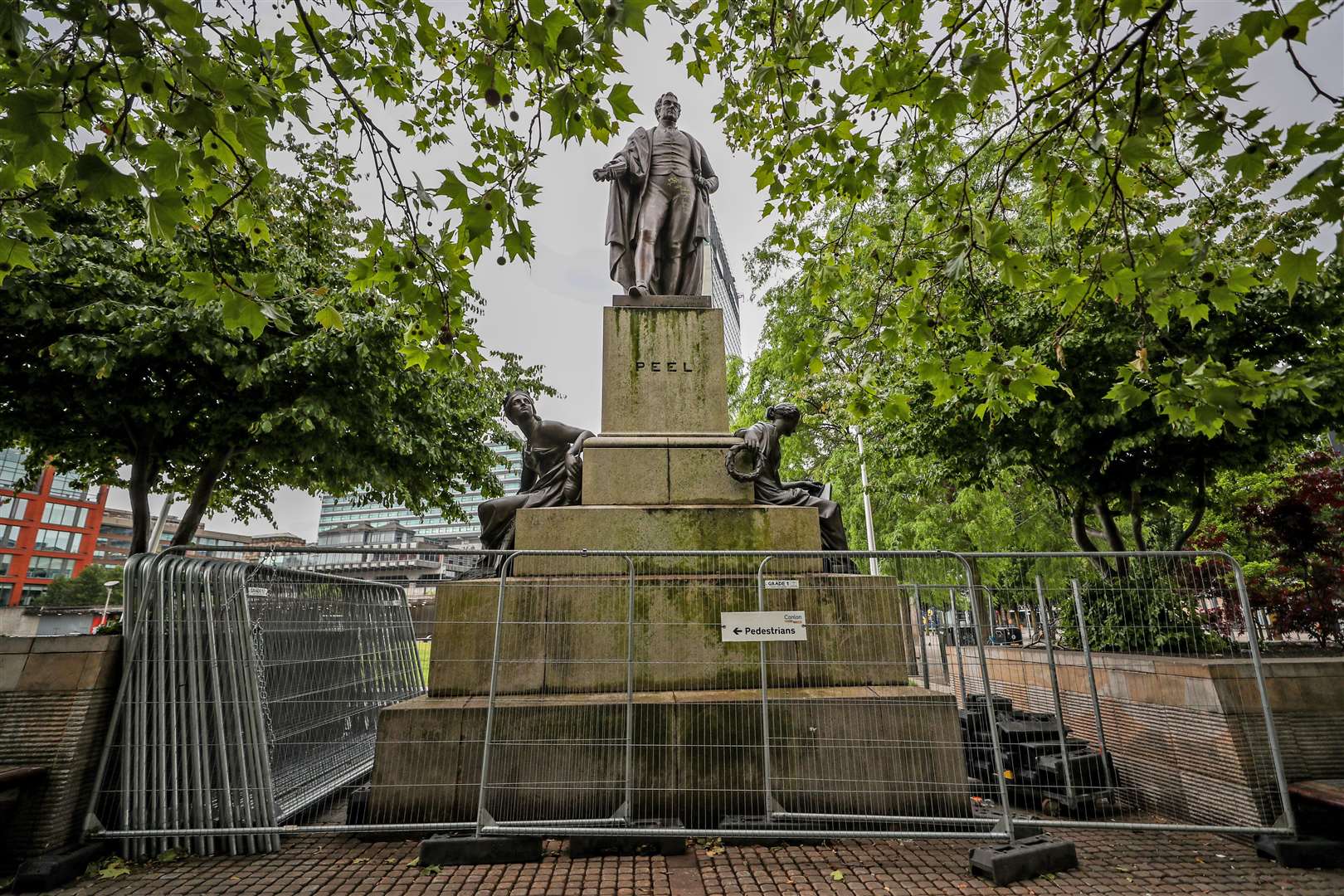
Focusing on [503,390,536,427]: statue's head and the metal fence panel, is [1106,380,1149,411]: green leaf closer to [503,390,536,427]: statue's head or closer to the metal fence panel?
the metal fence panel

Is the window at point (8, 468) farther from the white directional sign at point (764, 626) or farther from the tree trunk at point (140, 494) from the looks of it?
the white directional sign at point (764, 626)

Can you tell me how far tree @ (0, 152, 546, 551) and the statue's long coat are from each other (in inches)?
135

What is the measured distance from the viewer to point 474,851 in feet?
13.1

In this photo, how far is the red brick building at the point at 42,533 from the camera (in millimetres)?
68375

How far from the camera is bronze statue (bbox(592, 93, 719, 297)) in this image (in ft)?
24.9

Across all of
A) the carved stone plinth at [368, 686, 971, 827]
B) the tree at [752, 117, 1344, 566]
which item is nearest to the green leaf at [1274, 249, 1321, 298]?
the tree at [752, 117, 1344, 566]

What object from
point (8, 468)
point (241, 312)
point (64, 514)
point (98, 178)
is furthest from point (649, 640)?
point (64, 514)

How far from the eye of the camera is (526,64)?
5.03m

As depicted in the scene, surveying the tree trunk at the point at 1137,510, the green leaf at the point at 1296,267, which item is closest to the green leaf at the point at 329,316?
the green leaf at the point at 1296,267

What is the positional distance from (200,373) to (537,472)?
27.6 ft

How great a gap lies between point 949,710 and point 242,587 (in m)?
5.08

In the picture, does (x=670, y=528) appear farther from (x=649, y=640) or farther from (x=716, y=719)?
(x=716, y=719)

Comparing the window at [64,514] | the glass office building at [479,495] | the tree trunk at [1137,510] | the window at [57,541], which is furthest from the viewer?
the window at [64,514]

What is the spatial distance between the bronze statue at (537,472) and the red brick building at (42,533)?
3272 inches
